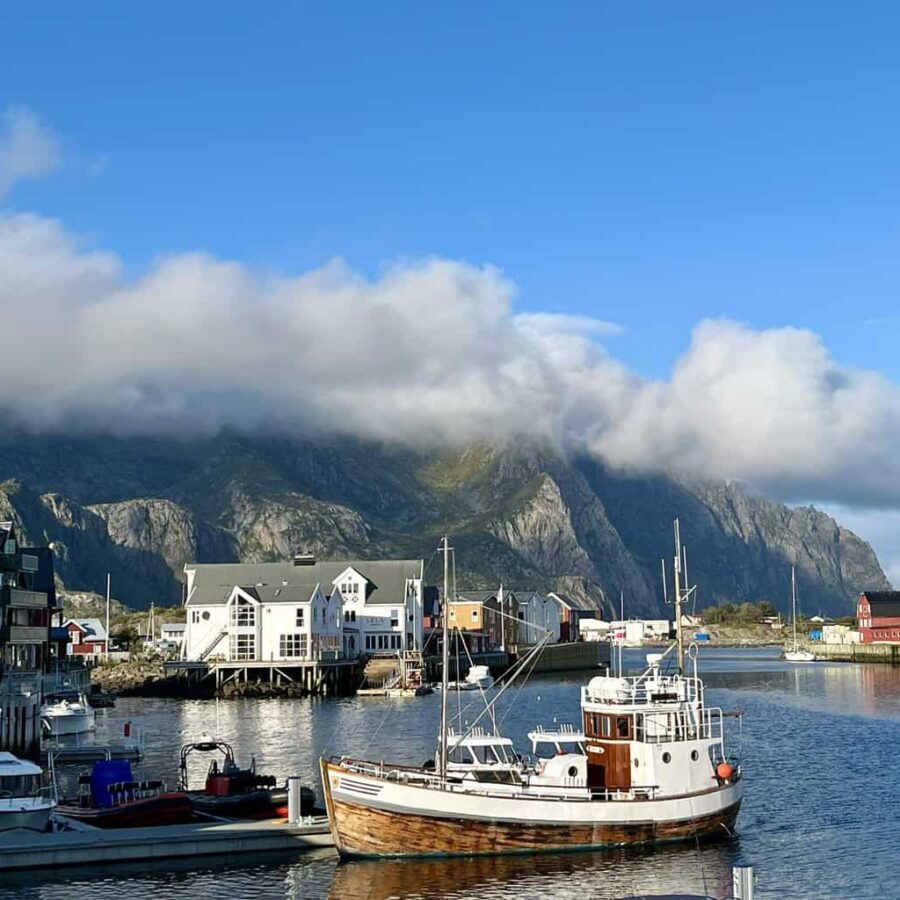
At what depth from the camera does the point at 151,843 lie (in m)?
49.1

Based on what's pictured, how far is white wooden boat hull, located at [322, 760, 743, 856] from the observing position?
159 ft

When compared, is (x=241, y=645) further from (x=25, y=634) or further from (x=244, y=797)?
(x=244, y=797)

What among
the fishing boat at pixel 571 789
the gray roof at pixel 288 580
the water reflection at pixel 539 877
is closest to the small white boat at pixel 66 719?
the gray roof at pixel 288 580

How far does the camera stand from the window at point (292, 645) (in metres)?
153

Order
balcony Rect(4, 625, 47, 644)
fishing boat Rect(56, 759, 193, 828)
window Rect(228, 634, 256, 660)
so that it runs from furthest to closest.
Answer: window Rect(228, 634, 256, 660)
balcony Rect(4, 625, 47, 644)
fishing boat Rect(56, 759, 193, 828)

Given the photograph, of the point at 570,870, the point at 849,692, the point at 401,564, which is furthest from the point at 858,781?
the point at 401,564

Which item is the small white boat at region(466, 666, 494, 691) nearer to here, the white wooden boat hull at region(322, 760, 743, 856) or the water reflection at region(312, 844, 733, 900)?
the water reflection at region(312, 844, 733, 900)

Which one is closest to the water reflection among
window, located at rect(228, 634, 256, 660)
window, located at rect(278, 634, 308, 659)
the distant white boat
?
the distant white boat

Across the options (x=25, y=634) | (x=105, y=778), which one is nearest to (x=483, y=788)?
(x=105, y=778)

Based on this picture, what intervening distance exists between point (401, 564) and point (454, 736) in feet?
400

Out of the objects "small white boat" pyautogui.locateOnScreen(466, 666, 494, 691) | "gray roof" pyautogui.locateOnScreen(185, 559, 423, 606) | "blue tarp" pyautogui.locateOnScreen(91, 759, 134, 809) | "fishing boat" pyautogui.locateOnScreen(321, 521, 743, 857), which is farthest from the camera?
"gray roof" pyautogui.locateOnScreen(185, 559, 423, 606)

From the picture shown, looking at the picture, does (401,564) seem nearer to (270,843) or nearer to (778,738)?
(778,738)

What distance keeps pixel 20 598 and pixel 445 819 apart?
59.8 m

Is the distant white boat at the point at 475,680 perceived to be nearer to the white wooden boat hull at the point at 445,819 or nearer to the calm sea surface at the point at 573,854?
the calm sea surface at the point at 573,854
